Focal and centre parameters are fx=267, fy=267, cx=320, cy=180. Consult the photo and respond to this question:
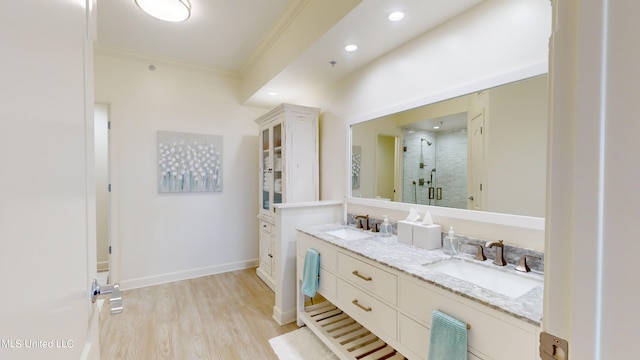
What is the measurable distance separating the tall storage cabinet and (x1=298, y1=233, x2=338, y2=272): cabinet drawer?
0.65 metres

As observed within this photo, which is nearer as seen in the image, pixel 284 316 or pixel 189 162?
pixel 284 316

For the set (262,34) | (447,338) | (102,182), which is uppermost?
(262,34)

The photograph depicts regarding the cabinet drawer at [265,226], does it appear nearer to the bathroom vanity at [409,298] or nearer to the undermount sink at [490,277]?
the bathroom vanity at [409,298]

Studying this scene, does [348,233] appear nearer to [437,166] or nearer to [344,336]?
[344,336]

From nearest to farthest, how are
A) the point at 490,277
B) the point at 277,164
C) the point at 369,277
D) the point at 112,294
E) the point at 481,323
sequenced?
the point at 112,294 < the point at 481,323 < the point at 490,277 < the point at 369,277 < the point at 277,164

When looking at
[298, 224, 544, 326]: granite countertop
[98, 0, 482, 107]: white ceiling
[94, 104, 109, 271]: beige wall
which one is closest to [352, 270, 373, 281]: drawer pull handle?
[298, 224, 544, 326]: granite countertop

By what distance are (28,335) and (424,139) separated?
2.06m

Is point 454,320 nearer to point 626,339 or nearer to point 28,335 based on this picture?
point 626,339

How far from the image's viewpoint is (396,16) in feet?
5.51

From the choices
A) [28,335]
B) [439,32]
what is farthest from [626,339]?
[439,32]

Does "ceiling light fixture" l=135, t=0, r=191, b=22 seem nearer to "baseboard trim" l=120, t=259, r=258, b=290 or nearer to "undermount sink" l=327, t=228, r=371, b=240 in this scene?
"undermount sink" l=327, t=228, r=371, b=240

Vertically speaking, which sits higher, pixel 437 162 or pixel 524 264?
pixel 437 162

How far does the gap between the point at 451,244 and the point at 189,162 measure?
312 centimetres

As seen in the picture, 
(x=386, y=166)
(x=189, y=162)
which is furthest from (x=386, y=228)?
(x=189, y=162)
